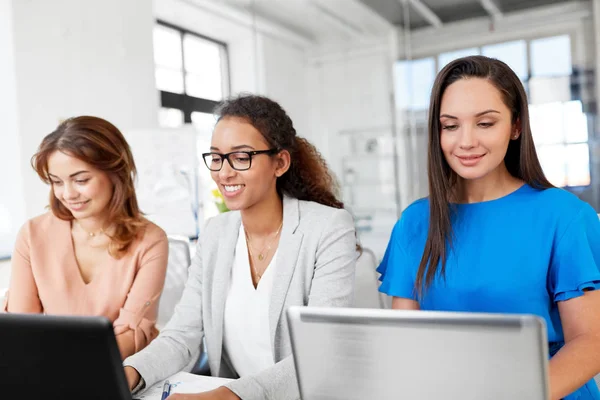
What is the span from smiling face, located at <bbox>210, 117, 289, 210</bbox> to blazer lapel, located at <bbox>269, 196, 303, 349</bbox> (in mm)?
125

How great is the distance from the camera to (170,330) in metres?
1.59

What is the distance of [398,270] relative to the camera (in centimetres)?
147

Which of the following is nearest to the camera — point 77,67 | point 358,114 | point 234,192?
point 234,192

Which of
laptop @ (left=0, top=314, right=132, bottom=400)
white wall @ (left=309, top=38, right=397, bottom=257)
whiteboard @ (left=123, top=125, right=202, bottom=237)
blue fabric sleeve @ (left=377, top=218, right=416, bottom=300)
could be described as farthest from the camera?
white wall @ (left=309, top=38, right=397, bottom=257)

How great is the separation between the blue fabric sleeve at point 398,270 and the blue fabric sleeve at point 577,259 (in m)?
0.34

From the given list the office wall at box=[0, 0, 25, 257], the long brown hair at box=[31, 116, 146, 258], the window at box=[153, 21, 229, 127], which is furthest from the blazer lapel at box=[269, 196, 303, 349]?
the window at box=[153, 21, 229, 127]

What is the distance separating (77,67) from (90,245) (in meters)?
2.29

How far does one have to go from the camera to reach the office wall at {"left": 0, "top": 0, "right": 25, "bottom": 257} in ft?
11.0

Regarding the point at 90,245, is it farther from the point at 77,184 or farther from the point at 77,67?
the point at 77,67

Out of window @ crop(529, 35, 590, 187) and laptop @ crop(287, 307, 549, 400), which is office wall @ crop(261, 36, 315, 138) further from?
laptop @ crop(287, 307, 549, 400)

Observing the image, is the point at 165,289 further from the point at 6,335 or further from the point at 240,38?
the point at 240,38

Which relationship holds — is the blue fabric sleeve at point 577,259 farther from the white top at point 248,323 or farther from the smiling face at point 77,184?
the smiling face at point 77,184

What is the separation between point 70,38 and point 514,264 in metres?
3.43

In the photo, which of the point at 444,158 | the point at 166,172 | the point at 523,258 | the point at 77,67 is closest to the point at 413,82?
the point at 166,172
